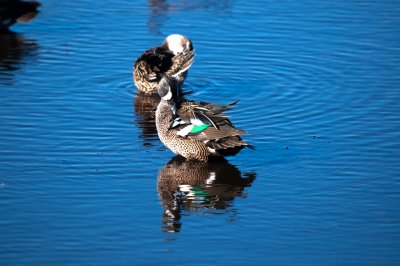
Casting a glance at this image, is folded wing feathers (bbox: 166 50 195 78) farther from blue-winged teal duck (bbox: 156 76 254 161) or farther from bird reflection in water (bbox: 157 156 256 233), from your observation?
bird reflection in water (bbox: 157 156 256 233)

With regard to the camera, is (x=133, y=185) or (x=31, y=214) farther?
(x=133, y=185)

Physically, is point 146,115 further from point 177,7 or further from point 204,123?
point 177,7

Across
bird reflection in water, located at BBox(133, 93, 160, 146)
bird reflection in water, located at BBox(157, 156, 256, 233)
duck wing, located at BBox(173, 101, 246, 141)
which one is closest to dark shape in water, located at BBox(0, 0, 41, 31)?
bird reflection in water, located at BBox(133, 93, 160, 146)

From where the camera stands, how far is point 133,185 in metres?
9.05

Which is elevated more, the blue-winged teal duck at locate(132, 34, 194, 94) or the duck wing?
the duck wing

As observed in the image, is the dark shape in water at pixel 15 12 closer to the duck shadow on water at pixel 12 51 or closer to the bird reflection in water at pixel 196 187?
the duck shadow on water at pixel 12 51

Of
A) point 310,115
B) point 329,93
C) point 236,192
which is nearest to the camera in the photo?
point 236,192

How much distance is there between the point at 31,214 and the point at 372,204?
10.5ft

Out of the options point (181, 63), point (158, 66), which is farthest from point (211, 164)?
point (158, 66)

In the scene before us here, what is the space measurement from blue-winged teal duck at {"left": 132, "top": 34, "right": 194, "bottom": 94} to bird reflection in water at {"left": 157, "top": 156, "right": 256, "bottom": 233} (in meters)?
2.56

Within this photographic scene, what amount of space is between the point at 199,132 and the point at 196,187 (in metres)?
0.84

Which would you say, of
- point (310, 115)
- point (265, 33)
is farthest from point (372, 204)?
point (265, 33)

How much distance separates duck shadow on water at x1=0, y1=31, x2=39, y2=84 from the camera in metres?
13.1

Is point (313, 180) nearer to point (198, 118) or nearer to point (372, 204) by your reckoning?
point (372, 204)
